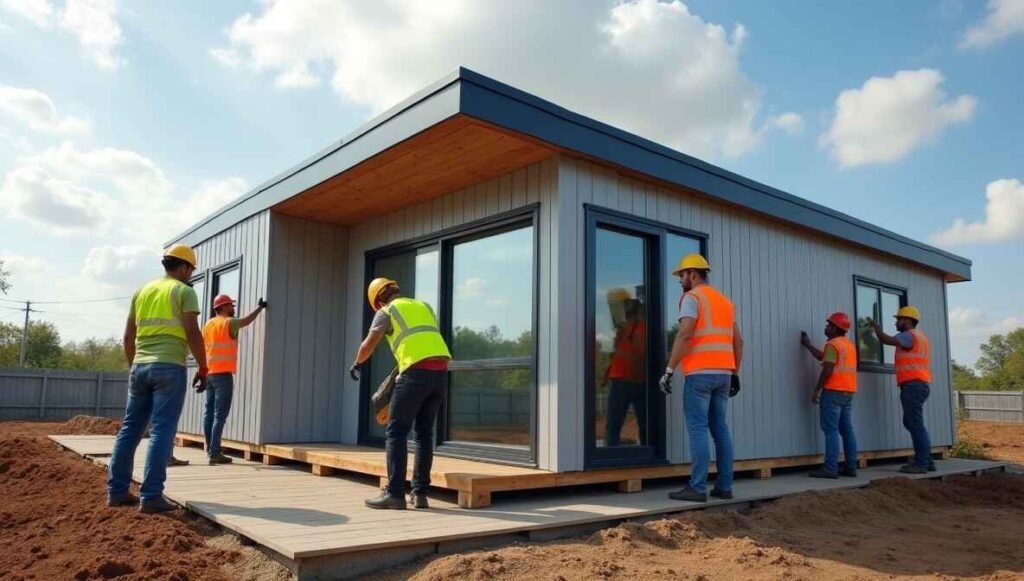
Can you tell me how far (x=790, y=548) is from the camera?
4309 millimetres

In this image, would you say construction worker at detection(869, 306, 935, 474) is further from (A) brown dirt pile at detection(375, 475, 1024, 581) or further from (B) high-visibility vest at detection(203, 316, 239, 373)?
(B) high-visibility vest at detection(203, 316, 239, 373)

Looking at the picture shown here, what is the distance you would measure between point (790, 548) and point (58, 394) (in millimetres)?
20420

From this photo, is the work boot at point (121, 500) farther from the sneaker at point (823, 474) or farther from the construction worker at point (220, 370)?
the sneaker at point (823, 474)

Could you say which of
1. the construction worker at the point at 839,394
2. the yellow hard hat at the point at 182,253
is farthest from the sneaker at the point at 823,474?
the yellow hard hat at the point at 182,253

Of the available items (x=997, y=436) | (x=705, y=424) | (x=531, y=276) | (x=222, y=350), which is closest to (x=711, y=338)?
(x=705, y=424)

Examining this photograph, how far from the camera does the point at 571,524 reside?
427 centimetres

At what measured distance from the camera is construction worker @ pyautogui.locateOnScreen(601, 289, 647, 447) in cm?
559

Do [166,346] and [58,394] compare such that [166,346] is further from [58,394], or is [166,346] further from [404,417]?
[58,394]

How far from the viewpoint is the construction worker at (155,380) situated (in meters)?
4.42

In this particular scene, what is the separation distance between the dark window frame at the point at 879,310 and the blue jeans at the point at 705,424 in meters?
3.67

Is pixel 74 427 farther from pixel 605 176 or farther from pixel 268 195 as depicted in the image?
pixel 605 176

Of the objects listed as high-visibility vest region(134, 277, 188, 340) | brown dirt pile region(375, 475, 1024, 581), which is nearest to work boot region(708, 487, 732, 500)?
brown dirt pile region(375, 475, 1024, 581)

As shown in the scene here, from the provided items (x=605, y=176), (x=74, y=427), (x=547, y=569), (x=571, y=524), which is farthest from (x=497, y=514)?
(x=74, y=427)

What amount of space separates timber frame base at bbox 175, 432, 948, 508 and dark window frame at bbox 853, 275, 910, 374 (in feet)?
3.71
